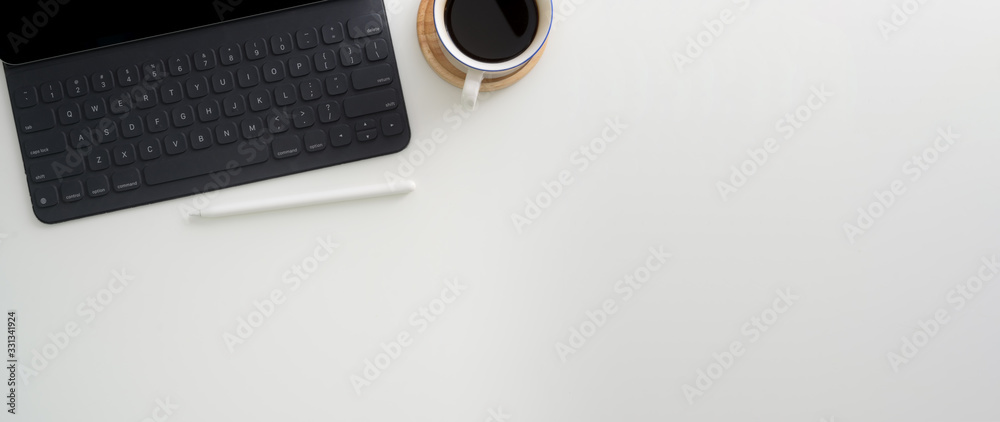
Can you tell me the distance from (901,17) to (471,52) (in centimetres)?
49

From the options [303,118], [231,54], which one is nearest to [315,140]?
[303,118]

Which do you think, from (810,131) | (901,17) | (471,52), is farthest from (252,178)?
(901,17)

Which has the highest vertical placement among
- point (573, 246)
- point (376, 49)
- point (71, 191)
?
point (376, 49)

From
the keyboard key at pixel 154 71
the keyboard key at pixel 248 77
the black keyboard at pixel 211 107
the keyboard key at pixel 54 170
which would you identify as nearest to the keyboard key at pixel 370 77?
the black keyboard at pixel 211 107

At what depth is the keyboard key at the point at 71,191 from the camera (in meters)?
0.62

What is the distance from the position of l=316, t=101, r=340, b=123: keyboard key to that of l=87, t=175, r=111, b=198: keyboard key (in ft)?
0.80

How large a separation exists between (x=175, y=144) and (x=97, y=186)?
0.10 m

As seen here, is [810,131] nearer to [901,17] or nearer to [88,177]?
[901,17]

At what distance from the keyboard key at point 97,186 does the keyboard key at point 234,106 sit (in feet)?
0.50

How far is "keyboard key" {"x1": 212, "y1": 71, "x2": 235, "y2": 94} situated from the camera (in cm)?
61

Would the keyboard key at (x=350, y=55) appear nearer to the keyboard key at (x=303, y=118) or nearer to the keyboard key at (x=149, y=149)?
the keyboard key at (x=303, y=118)

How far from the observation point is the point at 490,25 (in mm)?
561

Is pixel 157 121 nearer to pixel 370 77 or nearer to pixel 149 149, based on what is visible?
pixel 149 149

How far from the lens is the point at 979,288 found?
2.19 feet
